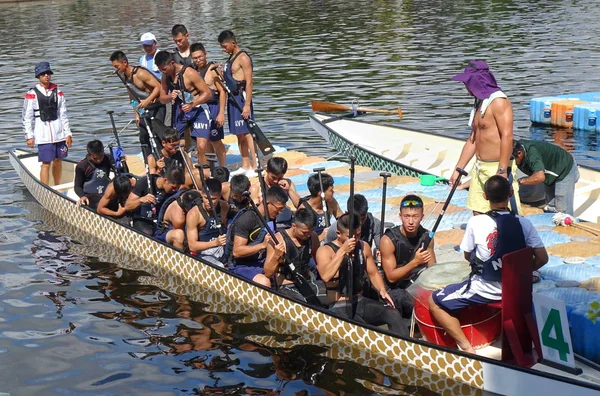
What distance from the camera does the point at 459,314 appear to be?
10.2 m

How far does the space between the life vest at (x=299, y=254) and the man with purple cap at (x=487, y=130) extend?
7.57ft

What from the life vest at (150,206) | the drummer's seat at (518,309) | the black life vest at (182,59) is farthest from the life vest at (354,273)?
the black life vest at (182,59)

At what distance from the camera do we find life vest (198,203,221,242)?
1379 cm

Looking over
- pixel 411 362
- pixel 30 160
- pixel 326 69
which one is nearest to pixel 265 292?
pixel 411 362

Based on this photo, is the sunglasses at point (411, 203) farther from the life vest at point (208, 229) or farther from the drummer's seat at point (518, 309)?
the life vest at point (208, 229)

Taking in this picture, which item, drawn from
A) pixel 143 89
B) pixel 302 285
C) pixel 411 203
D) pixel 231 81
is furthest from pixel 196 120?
pixel 411 203

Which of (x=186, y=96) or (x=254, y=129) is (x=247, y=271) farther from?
(x=186, y=96)

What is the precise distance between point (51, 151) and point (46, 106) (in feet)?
3.15

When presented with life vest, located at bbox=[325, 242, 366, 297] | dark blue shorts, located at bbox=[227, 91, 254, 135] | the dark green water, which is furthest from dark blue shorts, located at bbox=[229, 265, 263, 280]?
dark blue shorts, located at bbox=[227, 91, 254, 135]

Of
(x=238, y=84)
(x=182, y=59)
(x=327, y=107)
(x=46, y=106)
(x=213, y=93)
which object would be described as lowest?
(x=327, y=107)

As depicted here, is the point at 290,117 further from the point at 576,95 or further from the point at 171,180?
the point at 171,180

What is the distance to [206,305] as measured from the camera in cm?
1359

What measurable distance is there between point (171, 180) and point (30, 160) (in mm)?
7264

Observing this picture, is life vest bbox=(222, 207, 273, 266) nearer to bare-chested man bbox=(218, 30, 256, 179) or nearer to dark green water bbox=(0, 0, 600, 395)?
dark green water bbox=(0, 0, 600, 395)
